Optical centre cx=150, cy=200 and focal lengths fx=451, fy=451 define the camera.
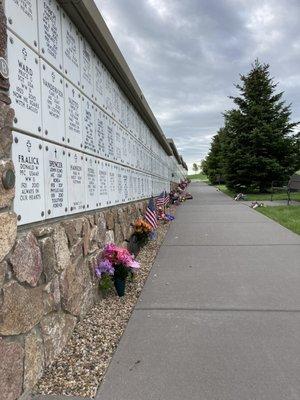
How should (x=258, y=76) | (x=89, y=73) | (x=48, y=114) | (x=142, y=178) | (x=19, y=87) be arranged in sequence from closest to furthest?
(x=19, y=87)
(x=48, y=114)
(x=89, y=73)
(x=142, y=178)
(x=258, y=76)

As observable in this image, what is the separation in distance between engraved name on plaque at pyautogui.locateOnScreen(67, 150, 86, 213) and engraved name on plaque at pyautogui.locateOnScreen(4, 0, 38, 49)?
1162 mm

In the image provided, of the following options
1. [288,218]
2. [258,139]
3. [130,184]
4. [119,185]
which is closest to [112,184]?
[119,185]

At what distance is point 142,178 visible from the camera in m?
10.7

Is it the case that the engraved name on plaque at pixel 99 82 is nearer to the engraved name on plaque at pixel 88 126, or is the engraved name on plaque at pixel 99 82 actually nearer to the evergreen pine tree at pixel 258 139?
the engraved name on plaque at pixel 88 126

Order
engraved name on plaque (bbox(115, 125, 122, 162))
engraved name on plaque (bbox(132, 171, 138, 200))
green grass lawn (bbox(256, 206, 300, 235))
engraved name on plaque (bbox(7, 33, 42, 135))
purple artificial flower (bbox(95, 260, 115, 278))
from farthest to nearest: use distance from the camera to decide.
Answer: green grass lawn (bbox(256, 206, 300, 235))
engraved name on plaque (bbox(132, 171, 138, 200))
engraved name on plaque (bbox(115, 125, 122, 162))
purple artificial flower (bbox(95, 260, 115, 278))
engraved name on plaque (bbox(7, 33, 42, 135))

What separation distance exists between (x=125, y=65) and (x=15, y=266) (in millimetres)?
4723

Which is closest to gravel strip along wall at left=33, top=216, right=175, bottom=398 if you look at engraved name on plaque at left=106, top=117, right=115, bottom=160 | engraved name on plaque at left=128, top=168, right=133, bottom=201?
engraved name on plaque at left=106, top=117, right=115, bottom=160

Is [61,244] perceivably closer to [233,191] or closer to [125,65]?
[125,65]

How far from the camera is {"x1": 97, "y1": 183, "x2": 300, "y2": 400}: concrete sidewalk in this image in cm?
303

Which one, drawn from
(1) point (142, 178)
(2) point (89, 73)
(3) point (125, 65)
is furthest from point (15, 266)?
(1) point (142, 178)

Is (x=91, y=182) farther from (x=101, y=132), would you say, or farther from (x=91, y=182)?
(x=101, y=132)

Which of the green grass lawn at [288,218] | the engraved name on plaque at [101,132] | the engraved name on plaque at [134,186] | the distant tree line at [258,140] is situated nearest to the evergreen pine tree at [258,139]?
the distant tree line at [258,140]

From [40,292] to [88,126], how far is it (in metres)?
2.30

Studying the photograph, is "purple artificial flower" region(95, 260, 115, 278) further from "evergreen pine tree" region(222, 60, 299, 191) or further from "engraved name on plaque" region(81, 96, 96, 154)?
"evergreen pine tree" region(222, 60, 299, 191)
